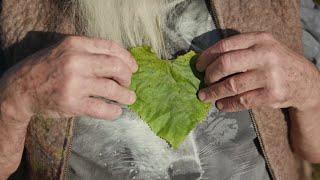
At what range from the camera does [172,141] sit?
47.5 inches

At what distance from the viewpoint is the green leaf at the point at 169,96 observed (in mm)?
1190

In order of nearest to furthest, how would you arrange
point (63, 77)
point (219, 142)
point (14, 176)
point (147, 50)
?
point (63, 77), point (147, 50), point (219, 142), point (14, 176)

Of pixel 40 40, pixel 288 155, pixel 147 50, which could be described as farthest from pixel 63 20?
pixel 288 155

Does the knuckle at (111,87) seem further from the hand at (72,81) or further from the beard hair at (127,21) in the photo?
the beard hair at (127,21)

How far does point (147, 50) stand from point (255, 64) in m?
0.24

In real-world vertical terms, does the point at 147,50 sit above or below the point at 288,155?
above

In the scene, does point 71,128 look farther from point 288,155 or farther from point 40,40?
point 288,155

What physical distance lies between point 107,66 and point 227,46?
0.82 ft

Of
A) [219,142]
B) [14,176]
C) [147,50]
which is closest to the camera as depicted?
[147,50]

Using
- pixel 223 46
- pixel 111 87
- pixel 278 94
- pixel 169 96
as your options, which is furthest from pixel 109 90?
pixel 278 94

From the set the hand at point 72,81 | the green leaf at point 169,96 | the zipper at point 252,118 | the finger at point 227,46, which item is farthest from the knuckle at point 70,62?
the zipper at point 252,118

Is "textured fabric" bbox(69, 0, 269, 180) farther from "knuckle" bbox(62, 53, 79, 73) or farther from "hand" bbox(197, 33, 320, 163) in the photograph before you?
"knuckle" bbox(62, 53, 79, 73)

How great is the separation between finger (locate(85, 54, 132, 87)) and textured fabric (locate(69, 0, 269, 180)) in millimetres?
191

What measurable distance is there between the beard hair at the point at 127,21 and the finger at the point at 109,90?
0.15 m
